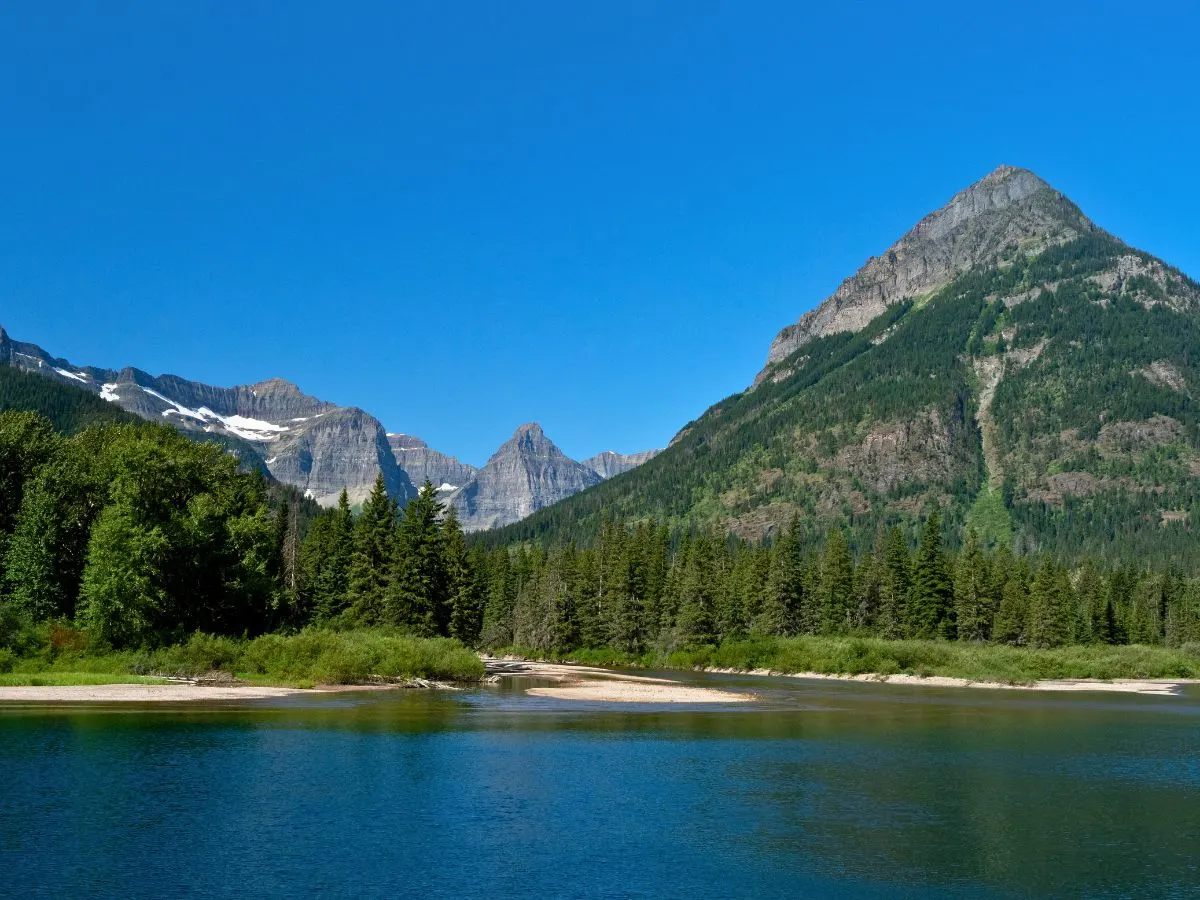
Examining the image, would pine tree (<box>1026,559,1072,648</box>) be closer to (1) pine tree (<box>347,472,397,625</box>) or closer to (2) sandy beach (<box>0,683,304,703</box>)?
(1) pine tree (<box>347,472,397,625</box>)

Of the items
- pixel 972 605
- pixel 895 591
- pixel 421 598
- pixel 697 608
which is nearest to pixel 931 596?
pixel 895 591

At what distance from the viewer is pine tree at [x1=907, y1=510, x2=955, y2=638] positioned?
12188 centimetres

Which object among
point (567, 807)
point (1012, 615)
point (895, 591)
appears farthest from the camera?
point (895, 591)

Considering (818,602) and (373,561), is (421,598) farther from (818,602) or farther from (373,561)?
(818,602)

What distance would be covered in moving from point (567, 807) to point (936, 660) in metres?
84.2

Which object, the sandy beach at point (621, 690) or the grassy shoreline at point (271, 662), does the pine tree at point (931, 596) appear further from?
the grassy shoreline at point (271, 662)

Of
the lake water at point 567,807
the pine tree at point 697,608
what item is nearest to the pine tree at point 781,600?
the pine tree at point 697,608

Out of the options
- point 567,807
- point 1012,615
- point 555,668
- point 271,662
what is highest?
point 1012,615

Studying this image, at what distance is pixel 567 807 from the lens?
104ft

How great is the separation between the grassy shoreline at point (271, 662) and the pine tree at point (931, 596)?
6637cm

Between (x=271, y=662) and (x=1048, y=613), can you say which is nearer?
(x=271, y=662)

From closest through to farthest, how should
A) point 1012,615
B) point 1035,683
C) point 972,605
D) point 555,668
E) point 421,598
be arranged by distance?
point 421,598
point 1035,683
point 555,668
point 1012,615
point 972,605

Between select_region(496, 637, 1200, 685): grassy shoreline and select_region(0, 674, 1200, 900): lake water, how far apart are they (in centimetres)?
5142

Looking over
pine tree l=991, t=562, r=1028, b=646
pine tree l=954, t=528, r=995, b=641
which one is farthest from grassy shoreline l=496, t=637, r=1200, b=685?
pine tree l=954, t=528, r=995, b=641
